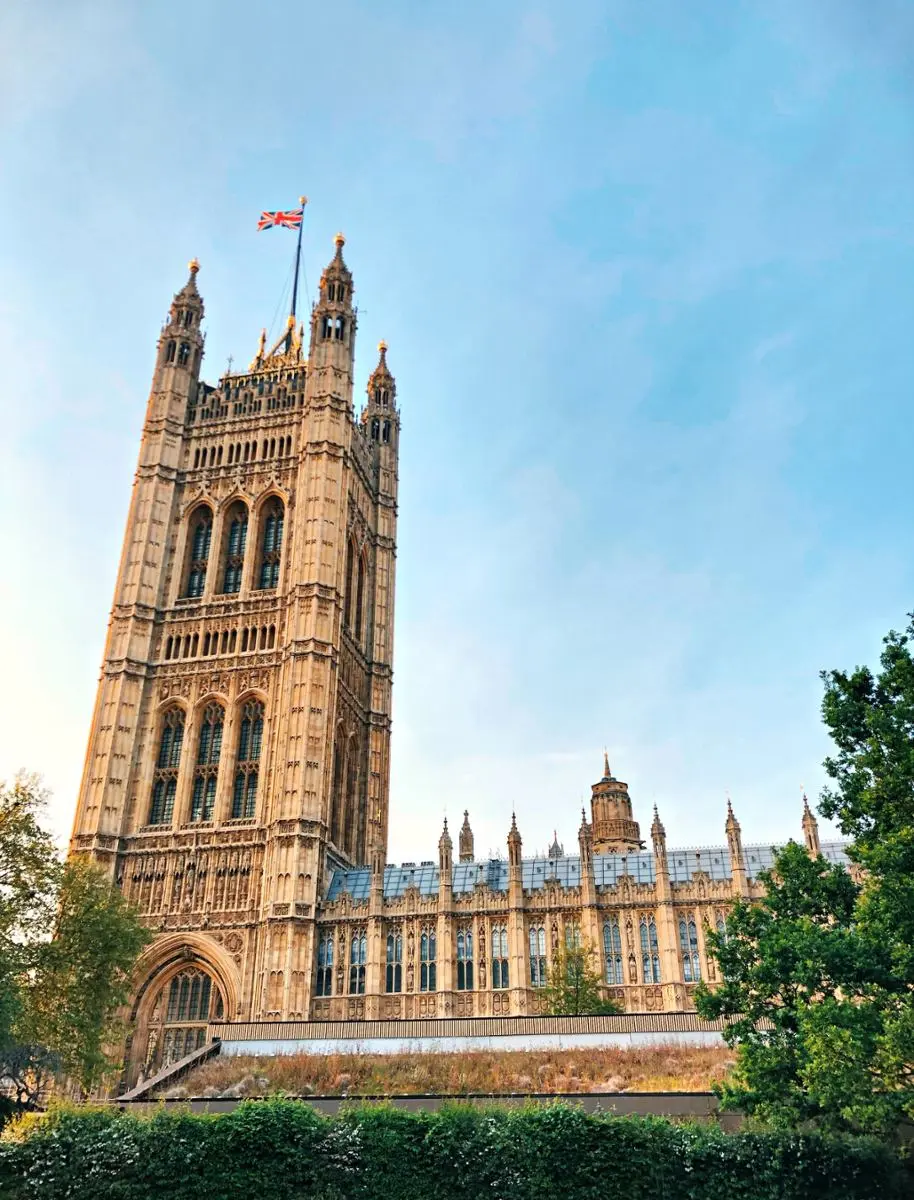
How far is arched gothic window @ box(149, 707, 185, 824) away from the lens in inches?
2137

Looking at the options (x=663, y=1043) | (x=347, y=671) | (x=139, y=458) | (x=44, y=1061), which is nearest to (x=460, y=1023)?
(x=663, y=1043)

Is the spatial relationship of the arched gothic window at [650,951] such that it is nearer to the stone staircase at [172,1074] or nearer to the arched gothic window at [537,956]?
the arched gothic window at [537,956]

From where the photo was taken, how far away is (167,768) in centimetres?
5534

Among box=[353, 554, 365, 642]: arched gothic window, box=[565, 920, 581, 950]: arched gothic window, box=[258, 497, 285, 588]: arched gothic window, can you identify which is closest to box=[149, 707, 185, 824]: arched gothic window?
box=[258, 497, 285, 588]: arched gothic window

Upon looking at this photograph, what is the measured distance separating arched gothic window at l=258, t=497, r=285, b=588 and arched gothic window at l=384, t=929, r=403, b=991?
69.6 ft

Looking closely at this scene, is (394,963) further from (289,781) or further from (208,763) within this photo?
(208,763)

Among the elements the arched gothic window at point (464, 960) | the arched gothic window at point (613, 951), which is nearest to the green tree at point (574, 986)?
the arched gothic window at point (613, 951)

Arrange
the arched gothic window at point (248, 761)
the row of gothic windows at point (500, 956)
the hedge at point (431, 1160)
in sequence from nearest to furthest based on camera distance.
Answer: the hedge at point (431, 1160), the row of gothic windows at point (500, 956), the arched gothic window at point (248, 761)

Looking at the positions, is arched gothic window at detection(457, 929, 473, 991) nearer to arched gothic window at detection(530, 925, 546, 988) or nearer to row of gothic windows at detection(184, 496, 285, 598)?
arched gothic window at detection(530, 925, 546, 988)

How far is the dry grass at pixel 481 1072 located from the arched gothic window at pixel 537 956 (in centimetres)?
1464

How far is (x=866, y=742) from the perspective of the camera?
2253 centimetres

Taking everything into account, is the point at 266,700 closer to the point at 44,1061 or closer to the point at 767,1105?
the point at 44,1061

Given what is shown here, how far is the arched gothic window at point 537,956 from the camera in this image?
46.5 meters

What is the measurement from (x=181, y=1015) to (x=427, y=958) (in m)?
12.0
